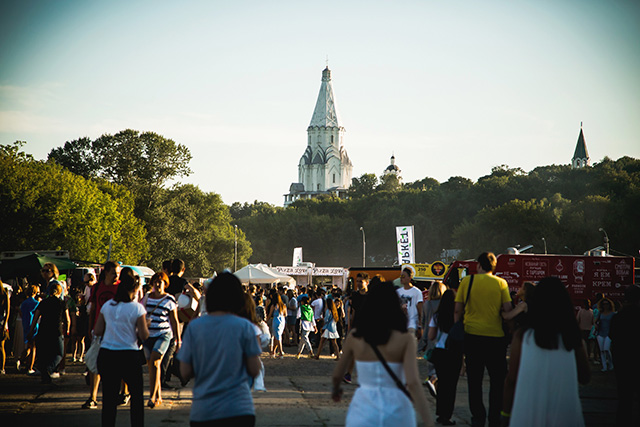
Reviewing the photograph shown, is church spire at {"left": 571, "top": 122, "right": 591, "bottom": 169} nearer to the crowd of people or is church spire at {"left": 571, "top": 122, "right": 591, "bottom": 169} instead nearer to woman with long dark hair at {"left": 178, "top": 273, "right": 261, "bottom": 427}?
the crowd of people

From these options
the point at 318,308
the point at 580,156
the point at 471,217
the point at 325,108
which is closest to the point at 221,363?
the point at 318,308

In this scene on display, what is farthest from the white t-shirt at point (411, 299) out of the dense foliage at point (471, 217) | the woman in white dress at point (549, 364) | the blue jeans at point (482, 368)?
the dense foliage at point (471, 217)

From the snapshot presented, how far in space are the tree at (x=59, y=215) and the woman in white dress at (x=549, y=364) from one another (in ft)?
129

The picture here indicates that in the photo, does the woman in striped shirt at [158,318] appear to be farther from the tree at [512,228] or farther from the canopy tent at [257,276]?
the tree at [512,228]

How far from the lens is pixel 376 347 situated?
4.43 m

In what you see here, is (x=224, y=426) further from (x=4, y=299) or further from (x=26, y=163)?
(x=26, y=163)

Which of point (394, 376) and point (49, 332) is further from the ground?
point (394, 376)

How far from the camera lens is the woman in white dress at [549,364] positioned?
4945 millimetres

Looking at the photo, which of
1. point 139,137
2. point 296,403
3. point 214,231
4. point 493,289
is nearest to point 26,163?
point 139,137

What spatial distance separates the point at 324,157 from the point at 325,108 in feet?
45.1

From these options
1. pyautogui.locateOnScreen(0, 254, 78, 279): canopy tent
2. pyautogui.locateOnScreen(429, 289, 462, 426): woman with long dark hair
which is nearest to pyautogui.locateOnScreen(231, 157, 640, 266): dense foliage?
pyautogui.locateOnScreen(0, 254, 78, 279): canopy tent

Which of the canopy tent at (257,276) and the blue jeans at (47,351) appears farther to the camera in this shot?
the canopy tent at (257,276)

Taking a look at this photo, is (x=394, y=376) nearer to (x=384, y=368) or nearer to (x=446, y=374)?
(x=384, y=368)

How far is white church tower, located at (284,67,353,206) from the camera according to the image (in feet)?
586
